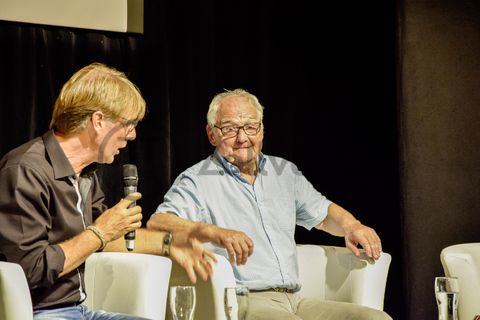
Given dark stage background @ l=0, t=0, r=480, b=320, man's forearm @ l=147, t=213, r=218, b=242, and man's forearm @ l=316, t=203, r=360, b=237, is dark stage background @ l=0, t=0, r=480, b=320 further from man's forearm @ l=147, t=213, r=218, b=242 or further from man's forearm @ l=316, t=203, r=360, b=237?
man's forearm @ l=147, t=213, r=218, b=242

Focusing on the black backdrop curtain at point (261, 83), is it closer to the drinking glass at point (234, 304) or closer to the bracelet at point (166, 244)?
the bracelet at point (166, 244)

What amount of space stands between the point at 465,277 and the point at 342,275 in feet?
1.64

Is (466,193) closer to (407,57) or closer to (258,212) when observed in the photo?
(407,57)

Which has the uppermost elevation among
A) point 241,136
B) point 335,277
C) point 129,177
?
point 241,136

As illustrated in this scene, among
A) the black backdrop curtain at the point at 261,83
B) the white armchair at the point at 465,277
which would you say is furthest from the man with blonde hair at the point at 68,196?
the white armchair at the point at 465,277

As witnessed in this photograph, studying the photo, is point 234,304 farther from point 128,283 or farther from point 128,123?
point 128,123

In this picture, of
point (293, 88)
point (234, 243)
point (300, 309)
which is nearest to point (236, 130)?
point (234, 243)

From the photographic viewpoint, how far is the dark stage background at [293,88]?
12.3 ft

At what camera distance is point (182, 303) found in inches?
81.1

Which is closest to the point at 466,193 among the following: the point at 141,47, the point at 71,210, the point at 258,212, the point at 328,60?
the point at 328,60

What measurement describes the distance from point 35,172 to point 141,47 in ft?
6.08

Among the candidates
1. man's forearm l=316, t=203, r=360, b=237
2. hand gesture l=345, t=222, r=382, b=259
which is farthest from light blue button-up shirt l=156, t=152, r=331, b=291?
hand gesture l=345, t=222, r=382, b=259

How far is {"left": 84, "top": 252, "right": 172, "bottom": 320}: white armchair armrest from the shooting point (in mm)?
2574

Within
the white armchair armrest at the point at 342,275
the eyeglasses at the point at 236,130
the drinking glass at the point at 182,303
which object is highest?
the eyeglasses at the point at 236,130
